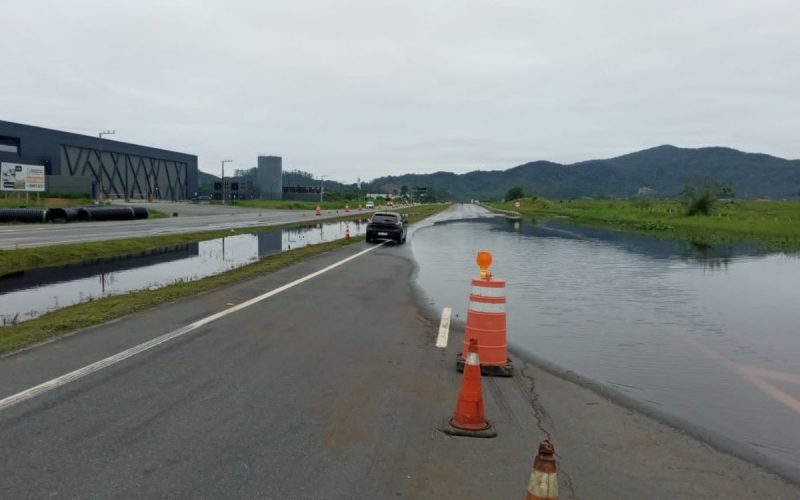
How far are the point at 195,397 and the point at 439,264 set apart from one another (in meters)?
14.9

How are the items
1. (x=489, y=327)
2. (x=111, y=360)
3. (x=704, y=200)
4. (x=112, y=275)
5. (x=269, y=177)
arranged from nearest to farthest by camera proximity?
(x=111, y=360)
(x=489, y=327)
(x=112, y=275)
(x=704, y=200)
(x=269, y=177)

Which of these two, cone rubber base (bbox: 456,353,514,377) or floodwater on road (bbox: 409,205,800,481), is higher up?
cone rubber base (bbox: 456,353,514,377)

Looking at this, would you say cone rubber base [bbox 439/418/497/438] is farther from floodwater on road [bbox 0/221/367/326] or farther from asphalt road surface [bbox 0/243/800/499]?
floodwater on road [bbox 0/221/367/326]

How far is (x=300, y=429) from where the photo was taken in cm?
512

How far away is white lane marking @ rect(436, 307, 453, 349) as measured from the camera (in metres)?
8.78

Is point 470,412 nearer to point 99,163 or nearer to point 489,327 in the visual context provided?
point 489,327

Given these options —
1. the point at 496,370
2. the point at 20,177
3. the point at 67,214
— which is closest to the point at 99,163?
the point at 20,177

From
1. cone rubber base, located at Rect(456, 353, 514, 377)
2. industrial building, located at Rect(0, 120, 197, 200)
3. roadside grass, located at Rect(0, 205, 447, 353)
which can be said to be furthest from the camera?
industrial building, located at Rect(0, 120, 197, 200)

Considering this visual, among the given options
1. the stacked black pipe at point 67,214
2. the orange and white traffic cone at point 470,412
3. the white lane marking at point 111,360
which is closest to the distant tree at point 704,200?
the stacked black pipe at point 67,214

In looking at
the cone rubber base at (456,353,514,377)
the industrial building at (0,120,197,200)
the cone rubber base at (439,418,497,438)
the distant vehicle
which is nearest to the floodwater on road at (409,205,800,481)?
the cone rubber base at (456,353,514,377)

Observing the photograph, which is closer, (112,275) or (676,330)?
(676,330)

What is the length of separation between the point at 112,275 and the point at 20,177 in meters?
39.6

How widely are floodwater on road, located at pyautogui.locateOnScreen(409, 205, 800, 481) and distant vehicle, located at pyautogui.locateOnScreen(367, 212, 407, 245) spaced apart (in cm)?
678

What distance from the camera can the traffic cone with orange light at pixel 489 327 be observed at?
23.8 ft
